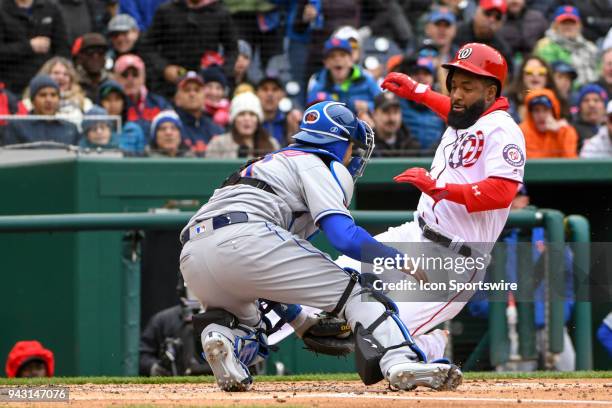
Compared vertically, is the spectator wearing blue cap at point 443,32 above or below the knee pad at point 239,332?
above

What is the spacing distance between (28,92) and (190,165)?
1994 millimetres

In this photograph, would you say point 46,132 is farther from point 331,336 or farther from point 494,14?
point 494,14

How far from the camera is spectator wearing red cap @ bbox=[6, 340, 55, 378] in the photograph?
8406 mm

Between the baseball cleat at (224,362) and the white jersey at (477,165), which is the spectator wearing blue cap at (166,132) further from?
the baseball cleat at (224,362)

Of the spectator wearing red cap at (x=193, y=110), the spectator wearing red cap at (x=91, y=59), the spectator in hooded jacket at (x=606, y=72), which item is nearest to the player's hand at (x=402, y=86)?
the spectator wearing red cap at (x=193, y=110)

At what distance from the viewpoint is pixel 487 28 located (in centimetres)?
1212

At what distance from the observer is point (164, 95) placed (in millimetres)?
Answer: 11617

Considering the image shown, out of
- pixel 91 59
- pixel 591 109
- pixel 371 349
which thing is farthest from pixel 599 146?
pixel 371 349

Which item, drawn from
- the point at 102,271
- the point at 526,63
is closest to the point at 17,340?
the point at 102,271

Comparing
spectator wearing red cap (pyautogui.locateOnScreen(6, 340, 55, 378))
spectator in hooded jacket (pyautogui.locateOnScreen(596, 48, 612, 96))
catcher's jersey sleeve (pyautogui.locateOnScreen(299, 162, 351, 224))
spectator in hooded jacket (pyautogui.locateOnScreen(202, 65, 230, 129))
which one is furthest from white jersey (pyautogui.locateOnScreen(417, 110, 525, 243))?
spectator in hooded jacket (pyautogui.locateOnScreen(596, 48, 612, 96))

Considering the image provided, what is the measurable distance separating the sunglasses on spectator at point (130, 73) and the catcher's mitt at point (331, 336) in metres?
5.37

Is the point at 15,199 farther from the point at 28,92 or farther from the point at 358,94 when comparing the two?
the point at 358,94

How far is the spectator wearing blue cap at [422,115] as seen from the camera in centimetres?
1096

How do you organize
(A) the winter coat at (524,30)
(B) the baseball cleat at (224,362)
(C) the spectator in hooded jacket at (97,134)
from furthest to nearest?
(A) the winter coat at (524,30) < (C) the spectator in hooded jacket at (97,134) < (B) the baseball cleat at (224,362)
